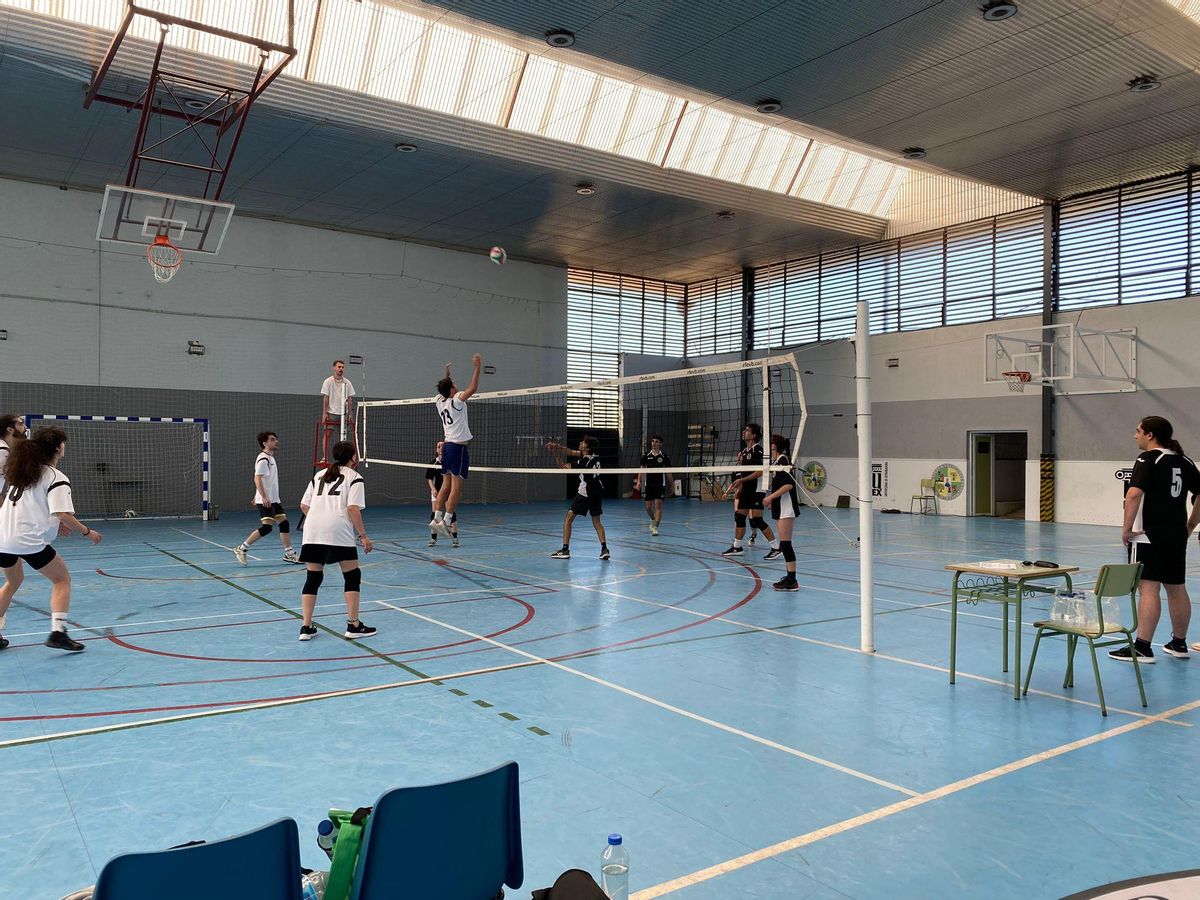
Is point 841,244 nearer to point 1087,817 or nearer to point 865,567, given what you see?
point 865,567

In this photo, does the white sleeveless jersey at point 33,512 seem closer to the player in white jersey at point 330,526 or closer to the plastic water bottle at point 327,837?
the player in white jersey at point 330,526

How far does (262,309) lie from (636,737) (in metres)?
19.9

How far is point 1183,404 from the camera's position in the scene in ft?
63.3

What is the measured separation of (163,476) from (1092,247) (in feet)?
76.7

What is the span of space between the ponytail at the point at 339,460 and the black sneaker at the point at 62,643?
240 centimetres

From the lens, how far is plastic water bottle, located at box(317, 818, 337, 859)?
2305 mm

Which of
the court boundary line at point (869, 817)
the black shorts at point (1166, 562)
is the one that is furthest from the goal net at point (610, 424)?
the court boundary line at point (869, 817)

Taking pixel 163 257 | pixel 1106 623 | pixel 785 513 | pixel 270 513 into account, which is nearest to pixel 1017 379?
pixel 785 513

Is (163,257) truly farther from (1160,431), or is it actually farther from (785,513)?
(1160,431)

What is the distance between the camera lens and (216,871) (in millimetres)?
1876

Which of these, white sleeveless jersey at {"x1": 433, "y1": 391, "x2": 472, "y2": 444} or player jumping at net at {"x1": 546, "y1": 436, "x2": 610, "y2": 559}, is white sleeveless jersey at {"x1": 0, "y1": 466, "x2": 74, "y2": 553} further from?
player jumping at net at {"x1": 546, "y1": 436, "x2": 610, "y2": 559}

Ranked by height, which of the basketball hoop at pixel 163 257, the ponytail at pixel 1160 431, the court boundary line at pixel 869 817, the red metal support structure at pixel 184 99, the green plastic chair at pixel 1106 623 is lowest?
the court boundary line at pixel 869 817

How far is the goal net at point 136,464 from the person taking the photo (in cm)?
Answer: 1966

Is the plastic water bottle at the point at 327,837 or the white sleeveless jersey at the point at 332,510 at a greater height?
the white sleeveless jersey at the point at 332,510
